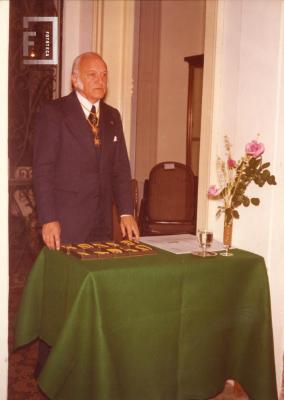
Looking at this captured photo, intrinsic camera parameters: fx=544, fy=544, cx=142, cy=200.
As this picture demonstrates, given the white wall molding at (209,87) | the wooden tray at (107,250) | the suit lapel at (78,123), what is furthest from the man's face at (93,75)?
the white wall molding at (209,87)

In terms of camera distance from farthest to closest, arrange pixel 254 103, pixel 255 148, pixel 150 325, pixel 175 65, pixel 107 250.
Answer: pixel 175 65, pixel 254 103, pixel 255 148, pixel 107 250, pixel 150 325

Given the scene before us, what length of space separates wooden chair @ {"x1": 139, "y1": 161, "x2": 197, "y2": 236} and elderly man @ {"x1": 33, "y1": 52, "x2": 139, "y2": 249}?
1606 mm

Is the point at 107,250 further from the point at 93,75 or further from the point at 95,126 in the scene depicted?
the point at 93,75

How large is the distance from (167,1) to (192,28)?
17.9 inches

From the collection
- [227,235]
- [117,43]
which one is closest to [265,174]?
[227,235]

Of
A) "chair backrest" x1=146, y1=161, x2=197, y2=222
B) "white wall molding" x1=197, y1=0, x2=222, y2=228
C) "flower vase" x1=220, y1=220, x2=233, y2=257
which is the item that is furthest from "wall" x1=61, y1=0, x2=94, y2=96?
"flower vase" x1=220, y1=220, x2=233, y2=257

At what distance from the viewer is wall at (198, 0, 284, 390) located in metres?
2.87

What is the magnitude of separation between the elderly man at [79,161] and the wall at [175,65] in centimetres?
395

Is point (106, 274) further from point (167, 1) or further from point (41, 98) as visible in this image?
point (167, 1)

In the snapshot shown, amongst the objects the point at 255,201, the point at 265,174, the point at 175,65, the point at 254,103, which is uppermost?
the point at 175,65

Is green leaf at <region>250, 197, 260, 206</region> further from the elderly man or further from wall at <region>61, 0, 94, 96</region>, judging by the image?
wall at <region>61, 0, 94, 96</region>

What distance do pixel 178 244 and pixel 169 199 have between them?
Answer: 180cm

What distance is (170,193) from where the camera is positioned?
4406 millimetres

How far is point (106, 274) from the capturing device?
2045mm
